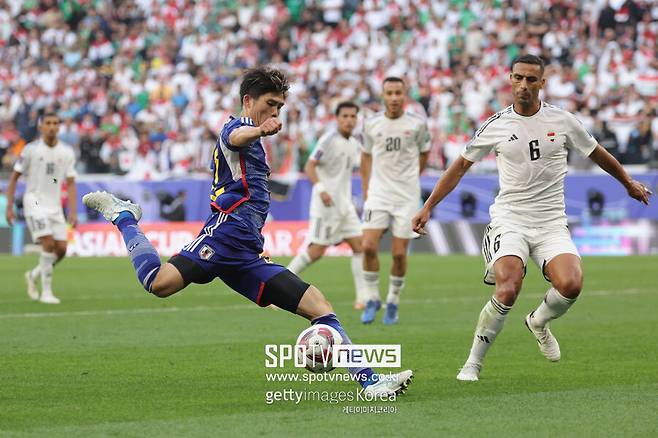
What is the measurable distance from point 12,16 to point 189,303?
83.9 feet

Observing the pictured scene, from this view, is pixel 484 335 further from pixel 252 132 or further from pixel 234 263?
pixel 252 132

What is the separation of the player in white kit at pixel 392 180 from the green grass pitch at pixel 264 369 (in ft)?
2.22

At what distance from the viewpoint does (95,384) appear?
891cm

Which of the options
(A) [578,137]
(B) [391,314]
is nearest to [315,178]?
(B) [391,314]

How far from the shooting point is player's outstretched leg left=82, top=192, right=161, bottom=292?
8180 mm

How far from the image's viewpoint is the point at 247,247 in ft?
26.7

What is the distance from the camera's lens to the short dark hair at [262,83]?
8.04m

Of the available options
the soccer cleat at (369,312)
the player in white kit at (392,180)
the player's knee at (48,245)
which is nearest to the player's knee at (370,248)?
the player in white kit at (392,180)

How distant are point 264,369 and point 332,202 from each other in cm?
688

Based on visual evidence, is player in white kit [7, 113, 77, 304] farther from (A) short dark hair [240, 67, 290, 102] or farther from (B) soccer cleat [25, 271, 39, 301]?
(A) short dark hair [240, 67, 290, 102]

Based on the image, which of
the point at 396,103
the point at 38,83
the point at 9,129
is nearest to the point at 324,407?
the point at 396,103

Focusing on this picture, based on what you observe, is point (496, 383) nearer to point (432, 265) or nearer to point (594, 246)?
point (432, 265)

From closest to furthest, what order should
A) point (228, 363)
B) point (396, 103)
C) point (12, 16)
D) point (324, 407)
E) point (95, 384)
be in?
point (324, 407) → point (95, 384) → point (228, 363) → point (396, 103) → point (12, 16)

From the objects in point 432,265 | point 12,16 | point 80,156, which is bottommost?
point 432,265
